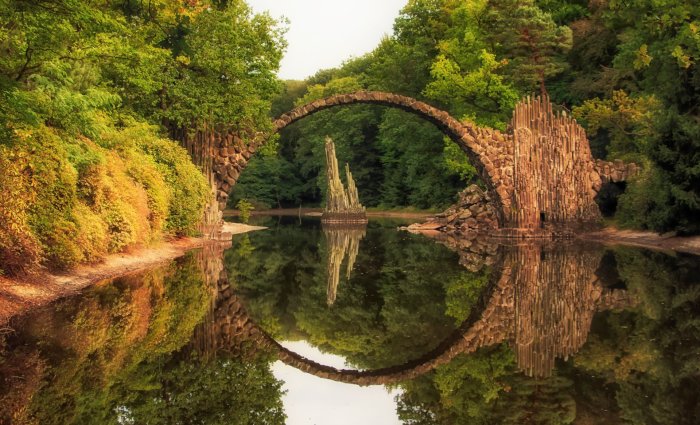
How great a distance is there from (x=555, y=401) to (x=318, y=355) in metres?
3.40

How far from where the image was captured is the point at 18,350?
300 inches

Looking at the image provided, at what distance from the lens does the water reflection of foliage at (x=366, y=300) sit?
926 centimetres

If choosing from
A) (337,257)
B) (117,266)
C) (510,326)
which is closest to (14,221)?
(117,266)

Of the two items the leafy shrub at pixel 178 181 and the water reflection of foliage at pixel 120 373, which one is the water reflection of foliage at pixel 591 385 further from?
the leafy shrub at pixel 178 181

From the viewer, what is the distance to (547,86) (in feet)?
136

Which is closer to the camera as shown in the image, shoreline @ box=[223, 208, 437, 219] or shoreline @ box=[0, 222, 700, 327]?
shoreline @ box=[0, 222, 700, 327]

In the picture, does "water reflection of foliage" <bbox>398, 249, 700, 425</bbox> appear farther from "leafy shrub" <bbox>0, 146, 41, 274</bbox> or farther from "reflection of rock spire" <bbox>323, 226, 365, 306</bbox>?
"leafy shrub" <bbox>0, 146, 41, 274</bbox>

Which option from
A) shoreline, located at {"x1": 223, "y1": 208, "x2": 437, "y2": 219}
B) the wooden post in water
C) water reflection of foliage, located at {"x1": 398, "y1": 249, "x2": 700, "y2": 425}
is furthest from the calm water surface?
shoreline, located at {"x1": 223, "y1": 208, "x2": 437, "y2": 219}

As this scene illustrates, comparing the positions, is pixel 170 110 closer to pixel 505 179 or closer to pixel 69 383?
pixel 505 179

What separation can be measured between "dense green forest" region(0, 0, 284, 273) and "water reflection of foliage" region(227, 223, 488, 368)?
2.92 m

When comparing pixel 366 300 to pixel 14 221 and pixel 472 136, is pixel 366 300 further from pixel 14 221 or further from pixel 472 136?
pixel 472 136

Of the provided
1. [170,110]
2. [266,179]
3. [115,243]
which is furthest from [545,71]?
[266,179]

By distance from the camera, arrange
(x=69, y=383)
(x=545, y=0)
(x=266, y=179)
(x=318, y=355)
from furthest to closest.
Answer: (x=266, y=179) → (x=545, y=0) → (x=318, y=355) → (x=69, y=383)

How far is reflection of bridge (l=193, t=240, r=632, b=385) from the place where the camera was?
777 centimetres
